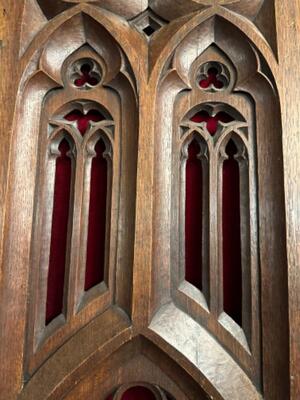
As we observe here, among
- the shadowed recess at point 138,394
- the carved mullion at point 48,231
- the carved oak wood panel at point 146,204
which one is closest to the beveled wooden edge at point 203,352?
the carved oak wood panel at point 146,204

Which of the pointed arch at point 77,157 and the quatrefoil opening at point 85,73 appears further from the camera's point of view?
the quatrefoil opening at point 85,73

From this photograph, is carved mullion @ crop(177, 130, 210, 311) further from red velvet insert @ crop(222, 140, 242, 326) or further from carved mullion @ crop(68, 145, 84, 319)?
carved mullion @ crop(68, 145, 84, 319)

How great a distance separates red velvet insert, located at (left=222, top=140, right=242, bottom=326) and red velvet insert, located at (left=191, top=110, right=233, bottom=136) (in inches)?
2.0

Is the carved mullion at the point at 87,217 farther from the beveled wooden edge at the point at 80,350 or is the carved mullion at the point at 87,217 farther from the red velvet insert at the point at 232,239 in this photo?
the red velvet insert at the point at 232,239

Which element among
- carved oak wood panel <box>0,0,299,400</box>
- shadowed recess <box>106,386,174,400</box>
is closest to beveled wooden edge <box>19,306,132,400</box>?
carved oak wood panel <box>0,0,299,400</box>

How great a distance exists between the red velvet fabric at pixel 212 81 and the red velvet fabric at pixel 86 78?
25 centimetres

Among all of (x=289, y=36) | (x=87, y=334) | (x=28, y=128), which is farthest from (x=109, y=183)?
(x=289, y=36)

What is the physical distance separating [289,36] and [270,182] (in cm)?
32

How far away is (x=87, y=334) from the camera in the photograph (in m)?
0.99

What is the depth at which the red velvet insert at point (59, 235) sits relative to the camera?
1.06 meters

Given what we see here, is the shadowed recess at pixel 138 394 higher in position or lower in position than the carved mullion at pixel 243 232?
lower

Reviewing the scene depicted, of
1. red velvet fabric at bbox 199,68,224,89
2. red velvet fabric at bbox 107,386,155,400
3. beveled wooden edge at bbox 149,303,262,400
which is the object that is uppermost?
red velvet fabric at bbox 199,68,224,89

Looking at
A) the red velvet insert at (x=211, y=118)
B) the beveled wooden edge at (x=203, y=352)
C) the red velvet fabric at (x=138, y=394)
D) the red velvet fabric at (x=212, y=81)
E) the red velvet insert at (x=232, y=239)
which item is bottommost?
the red velvet fabric at (x=138, y=394)

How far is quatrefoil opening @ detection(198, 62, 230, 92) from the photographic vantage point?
1112 millimetres
